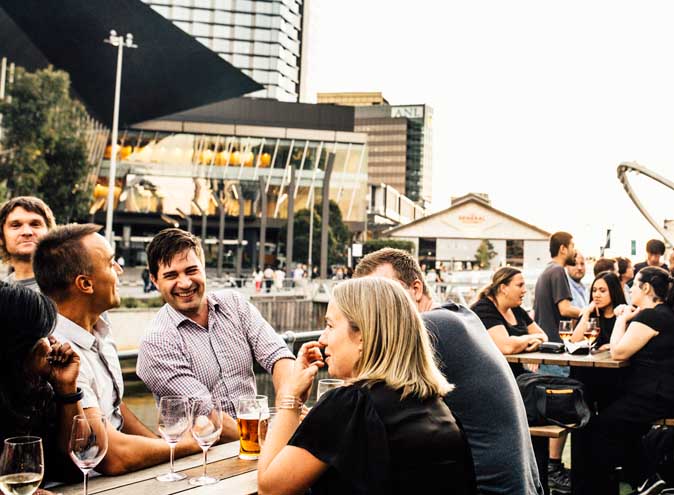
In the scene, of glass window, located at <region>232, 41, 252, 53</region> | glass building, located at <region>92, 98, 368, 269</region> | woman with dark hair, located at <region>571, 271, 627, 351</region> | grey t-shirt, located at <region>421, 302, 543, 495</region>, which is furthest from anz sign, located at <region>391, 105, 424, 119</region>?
grey t-shirt, located at <region>421, 302, 543, 495</region>

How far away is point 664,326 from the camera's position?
4852mm

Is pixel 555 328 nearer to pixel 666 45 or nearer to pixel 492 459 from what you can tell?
pixel 492 459

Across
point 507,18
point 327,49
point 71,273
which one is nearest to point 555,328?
point 507,18

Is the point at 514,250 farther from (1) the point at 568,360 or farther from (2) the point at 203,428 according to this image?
(2) the point at 203,428

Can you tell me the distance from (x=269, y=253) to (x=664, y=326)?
60253mm

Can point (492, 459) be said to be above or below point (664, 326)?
below

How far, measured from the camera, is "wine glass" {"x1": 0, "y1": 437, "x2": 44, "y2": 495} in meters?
1.91

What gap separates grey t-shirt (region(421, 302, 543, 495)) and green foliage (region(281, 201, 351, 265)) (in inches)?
1884

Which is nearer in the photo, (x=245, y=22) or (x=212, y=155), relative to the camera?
(x=212, y=155)

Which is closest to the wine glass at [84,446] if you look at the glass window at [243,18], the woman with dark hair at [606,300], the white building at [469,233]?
the woman with dark hair at [606,300]

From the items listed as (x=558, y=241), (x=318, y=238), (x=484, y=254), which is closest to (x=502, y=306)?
(x=558, y=241)

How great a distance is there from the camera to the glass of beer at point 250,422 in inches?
103

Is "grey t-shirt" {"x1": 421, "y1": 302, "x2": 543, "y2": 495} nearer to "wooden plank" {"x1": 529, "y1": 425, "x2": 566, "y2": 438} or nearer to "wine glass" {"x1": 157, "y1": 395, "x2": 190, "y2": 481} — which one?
"wine glass" {"x1": 157, "y1": 395, "x2": 190, "y2": 481}

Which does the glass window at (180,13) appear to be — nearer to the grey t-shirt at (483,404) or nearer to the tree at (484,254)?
the tree at (484,254)
